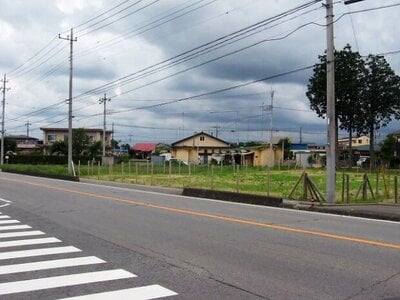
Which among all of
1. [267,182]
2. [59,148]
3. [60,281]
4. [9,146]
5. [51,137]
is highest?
[51,137]

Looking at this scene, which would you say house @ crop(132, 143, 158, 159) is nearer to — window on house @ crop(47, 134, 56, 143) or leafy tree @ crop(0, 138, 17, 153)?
window on house @ crop(47, 134, 56, 143)

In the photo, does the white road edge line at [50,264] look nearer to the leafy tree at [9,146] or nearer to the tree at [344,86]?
the tree at [344,86]

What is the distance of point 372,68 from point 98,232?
66.0 meters

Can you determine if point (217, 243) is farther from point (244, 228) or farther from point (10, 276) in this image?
point (10, 276)

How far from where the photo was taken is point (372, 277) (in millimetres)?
7473

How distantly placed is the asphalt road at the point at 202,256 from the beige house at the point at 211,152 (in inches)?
3288

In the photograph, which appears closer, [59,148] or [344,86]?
[344,86]

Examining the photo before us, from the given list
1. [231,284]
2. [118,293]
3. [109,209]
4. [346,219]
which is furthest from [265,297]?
[109,209]

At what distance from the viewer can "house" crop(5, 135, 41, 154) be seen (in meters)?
145

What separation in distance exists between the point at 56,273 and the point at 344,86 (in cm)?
6595

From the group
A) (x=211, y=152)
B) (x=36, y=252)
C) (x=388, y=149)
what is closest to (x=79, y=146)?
(x=211, y=152)

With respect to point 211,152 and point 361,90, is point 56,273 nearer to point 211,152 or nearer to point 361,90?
point 361,90

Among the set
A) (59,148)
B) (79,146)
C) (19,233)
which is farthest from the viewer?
(79,146)

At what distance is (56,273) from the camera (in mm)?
7848
